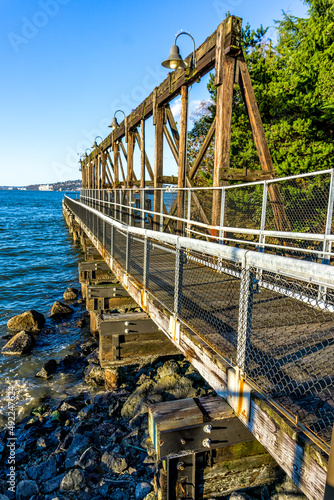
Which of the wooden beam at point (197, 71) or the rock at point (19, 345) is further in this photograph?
the rock at point (19, 345)

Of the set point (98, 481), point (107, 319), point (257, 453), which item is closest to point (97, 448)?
point (98, 481)

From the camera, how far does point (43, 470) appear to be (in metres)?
4.53

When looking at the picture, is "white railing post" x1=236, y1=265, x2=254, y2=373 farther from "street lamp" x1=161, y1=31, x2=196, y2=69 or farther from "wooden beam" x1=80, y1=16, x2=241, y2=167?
"street lamp" x1=161, y1=31, x2=196, y2=69

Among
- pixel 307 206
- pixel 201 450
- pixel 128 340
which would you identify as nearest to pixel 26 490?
pixel 128 340

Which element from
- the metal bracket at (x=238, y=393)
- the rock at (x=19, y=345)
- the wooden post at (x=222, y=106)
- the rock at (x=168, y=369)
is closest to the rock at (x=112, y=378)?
the rock at (x=168, y=369)

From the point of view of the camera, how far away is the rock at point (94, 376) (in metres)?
6.88

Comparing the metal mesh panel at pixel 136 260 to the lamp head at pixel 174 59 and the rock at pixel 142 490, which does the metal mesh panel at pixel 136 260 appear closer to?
the rock at pixel 142 490

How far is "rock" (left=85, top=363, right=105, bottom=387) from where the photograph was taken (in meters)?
6.88

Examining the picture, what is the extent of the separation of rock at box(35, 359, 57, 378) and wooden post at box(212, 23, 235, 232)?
4.84 m

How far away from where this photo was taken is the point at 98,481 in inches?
166

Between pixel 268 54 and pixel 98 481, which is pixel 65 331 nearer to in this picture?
pixel 98 481

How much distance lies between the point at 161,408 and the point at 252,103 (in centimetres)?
574

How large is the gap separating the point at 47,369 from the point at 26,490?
340cm

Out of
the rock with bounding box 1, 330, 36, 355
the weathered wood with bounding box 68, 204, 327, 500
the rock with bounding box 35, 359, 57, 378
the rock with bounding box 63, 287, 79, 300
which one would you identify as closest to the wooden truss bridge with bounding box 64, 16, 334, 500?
the weathered wood with bounding box 68, 204, 327, 500
